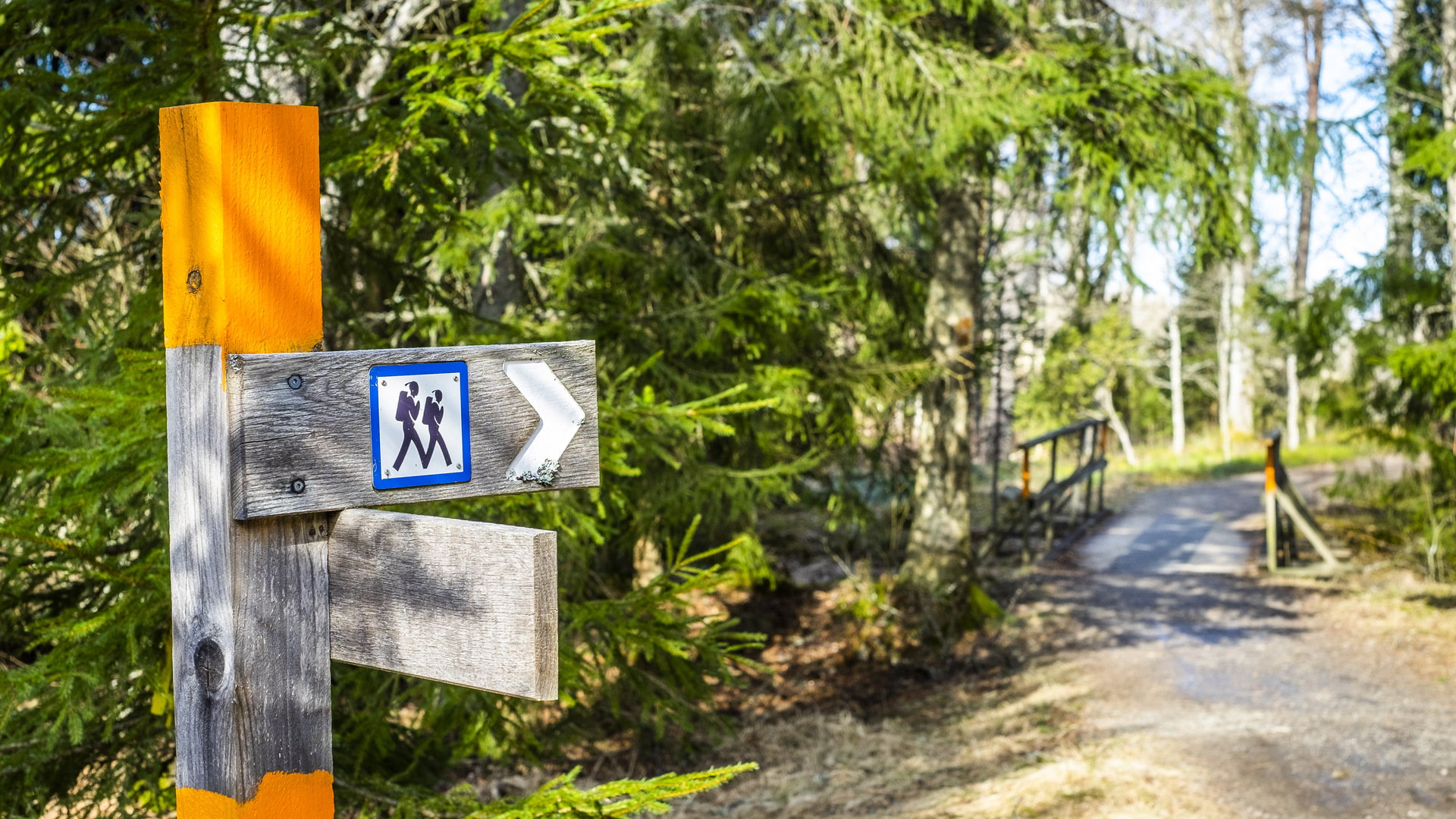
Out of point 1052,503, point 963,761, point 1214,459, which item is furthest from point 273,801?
point 1214,459

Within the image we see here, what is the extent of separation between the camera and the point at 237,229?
1.45m

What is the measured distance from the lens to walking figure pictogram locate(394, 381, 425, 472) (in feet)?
4.80

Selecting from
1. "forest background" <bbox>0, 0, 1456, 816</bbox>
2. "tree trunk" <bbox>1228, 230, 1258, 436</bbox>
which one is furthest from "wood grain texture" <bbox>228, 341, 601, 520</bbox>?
"tree trunk" <bbox>1228, 230, 1258, 436</bbox>

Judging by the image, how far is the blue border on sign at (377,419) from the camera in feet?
4.74

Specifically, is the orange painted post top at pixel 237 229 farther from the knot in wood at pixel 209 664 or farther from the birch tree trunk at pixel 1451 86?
the birch tree trunk at pixel 1451 86

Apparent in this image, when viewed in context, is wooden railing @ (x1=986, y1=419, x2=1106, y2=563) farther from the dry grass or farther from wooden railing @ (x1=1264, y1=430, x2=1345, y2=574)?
the dry grass

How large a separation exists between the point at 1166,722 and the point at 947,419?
10.7 feet

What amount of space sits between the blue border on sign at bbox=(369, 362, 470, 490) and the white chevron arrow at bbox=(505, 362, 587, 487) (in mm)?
69

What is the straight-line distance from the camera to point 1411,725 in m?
5.86

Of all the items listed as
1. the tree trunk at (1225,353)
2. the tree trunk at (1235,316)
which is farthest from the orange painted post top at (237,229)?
the tree trunk at (1225,353)

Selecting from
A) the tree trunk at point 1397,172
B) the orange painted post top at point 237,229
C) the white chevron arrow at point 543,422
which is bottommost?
the white chevron arrow at point 543,422

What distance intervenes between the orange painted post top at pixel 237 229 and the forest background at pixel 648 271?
2.80 ft

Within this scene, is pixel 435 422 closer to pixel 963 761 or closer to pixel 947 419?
pixel 963 761

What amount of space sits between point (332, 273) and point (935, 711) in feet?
17.0
